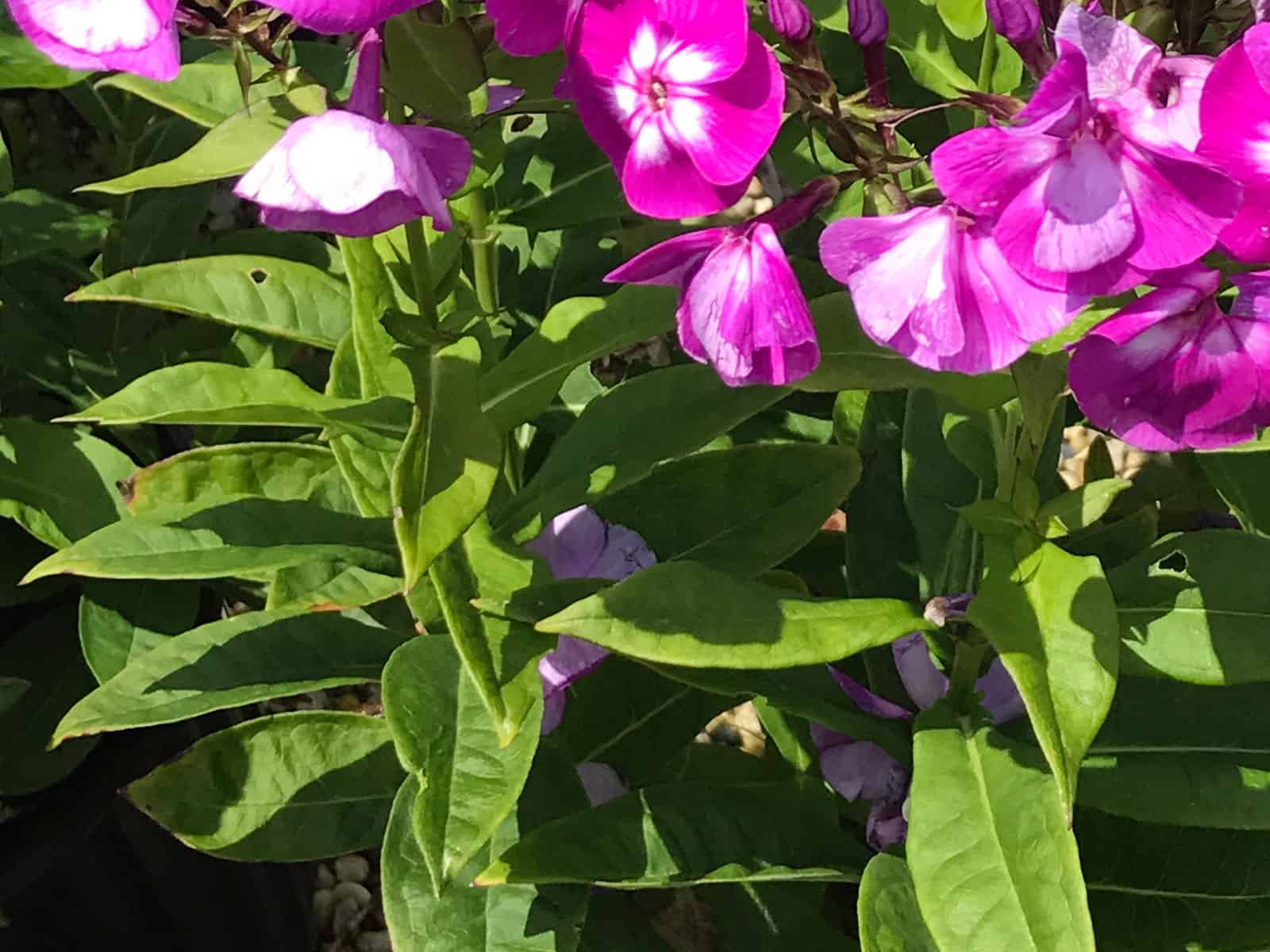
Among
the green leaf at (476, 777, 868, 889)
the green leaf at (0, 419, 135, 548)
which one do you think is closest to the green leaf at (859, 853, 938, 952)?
the green leaf at (476, 777, 868, 889)

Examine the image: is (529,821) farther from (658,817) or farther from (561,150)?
(561,150)

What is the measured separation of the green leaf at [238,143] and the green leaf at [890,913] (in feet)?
1.88

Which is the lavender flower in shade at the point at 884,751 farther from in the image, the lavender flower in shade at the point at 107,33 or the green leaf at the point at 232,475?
the lavender flower in shade at the point at 107,33

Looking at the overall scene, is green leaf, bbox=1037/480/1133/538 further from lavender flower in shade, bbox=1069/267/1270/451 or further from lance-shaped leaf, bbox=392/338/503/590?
lance-shaped leaf, bbox=392/338/503/590

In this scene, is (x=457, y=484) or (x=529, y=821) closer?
(x=457, y=484)

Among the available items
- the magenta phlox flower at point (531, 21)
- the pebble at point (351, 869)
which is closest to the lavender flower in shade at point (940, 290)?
the magenta phlox flower at point (531, 21)

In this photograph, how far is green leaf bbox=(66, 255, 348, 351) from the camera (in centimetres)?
87

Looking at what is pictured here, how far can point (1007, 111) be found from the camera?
1.75 ft

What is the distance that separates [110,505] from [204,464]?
236mm

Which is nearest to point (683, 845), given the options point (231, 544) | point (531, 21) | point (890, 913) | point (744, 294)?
point (890, 913)

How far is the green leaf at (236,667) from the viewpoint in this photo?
2.80ft

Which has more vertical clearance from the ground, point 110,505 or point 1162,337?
point 1162,337

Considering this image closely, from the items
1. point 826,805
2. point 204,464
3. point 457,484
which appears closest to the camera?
point 457,484

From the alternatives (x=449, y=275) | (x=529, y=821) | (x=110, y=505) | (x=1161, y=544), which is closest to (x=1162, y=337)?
(x=1161, y=544)
